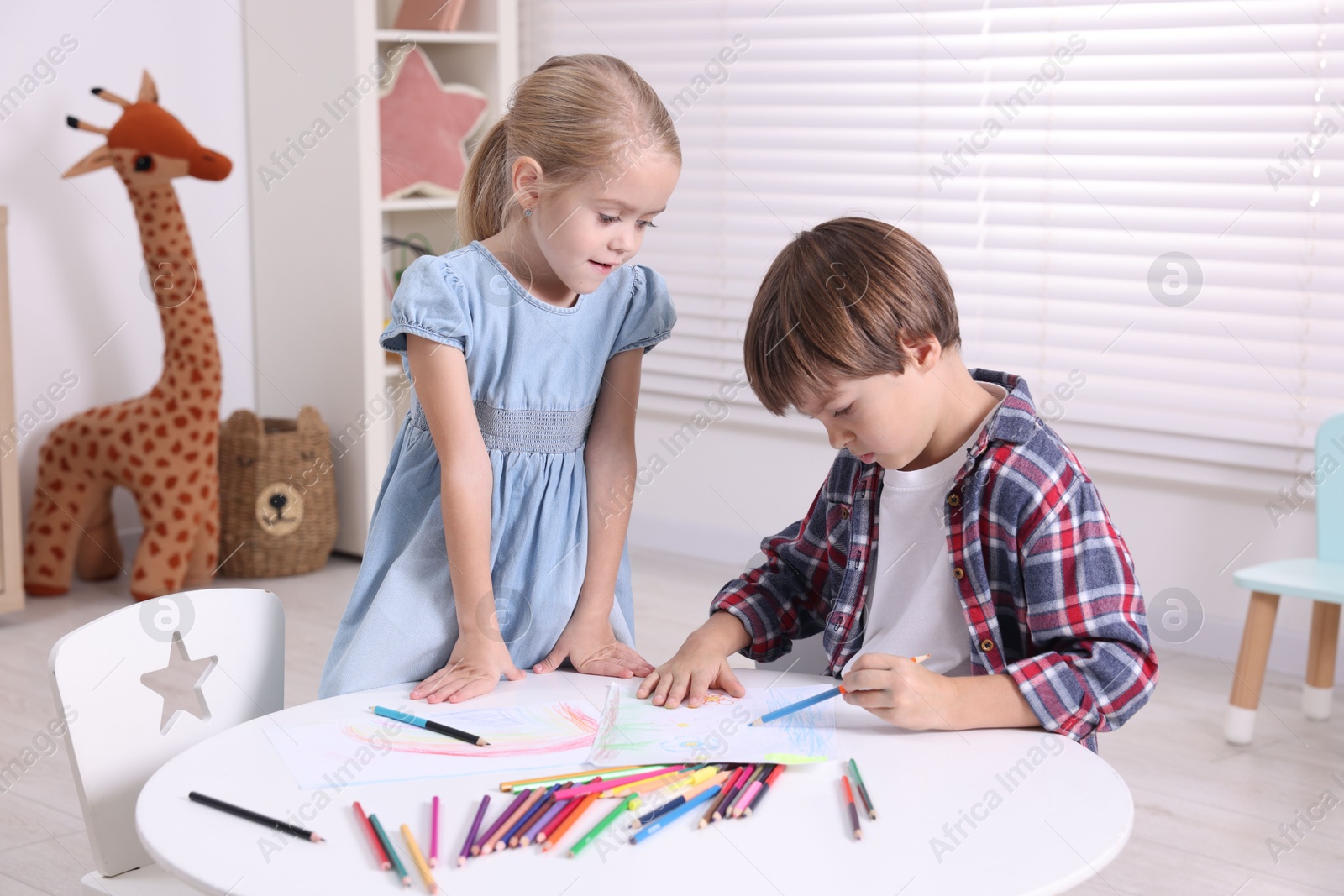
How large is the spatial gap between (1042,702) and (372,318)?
Answer: 2571mm

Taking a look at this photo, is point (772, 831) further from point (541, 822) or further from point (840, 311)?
point (840, 311)

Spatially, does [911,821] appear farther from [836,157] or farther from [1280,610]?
[836,157]

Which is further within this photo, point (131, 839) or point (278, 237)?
point (278, 237)

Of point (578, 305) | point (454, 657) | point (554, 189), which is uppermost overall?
point (554, 189)

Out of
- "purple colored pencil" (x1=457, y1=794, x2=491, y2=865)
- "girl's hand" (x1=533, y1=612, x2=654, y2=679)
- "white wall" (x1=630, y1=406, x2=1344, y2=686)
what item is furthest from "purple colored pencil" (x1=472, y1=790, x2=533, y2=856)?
"white wall" (x1=630, y1=406, x2=1344, y2=686)

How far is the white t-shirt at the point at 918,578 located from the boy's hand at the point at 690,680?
13cm

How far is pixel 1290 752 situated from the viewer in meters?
2.28

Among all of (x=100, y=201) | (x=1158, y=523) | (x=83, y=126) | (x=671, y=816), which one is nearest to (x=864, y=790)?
(x=671, y=816)

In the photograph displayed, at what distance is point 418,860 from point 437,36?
116 inches

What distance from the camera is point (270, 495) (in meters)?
3.22

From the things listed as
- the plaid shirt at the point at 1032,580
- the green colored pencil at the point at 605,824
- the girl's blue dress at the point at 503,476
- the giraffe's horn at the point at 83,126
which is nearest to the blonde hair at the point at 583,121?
the girl's blue dress at the point at 503,476

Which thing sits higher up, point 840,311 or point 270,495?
point 840,311

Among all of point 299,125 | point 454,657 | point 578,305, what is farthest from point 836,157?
point 454,657

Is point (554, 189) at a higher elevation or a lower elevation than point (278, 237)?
higher
